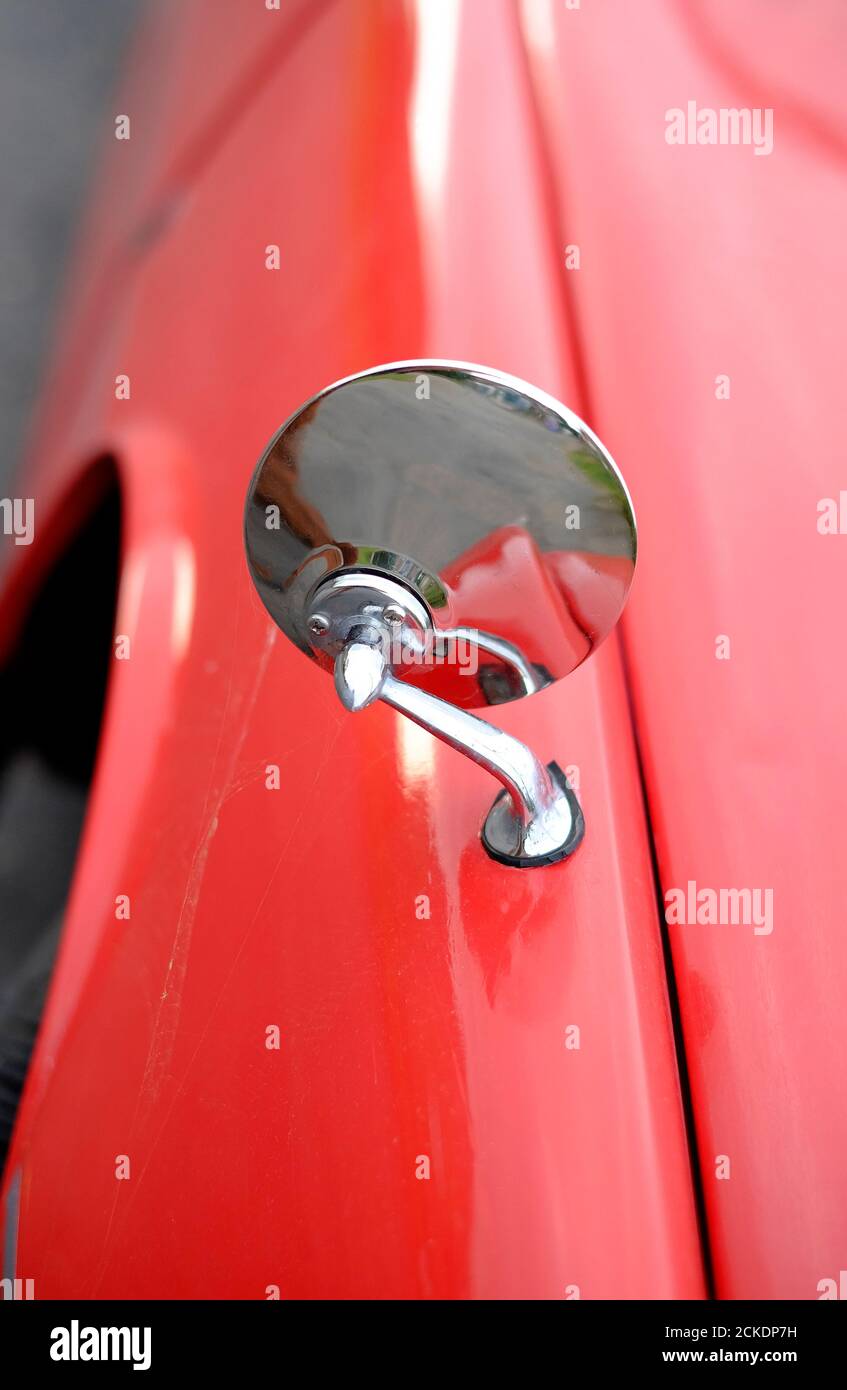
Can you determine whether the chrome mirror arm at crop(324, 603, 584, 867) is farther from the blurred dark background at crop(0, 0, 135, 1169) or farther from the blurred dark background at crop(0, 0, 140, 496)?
the blurred dark background at crop(0, 0, 140, 496)

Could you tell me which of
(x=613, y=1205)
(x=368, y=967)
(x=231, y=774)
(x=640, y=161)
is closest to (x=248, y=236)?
(x=640, y=161)

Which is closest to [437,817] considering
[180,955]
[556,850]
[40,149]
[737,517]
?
[556,850]

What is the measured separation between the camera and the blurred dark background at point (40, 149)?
8.93ft

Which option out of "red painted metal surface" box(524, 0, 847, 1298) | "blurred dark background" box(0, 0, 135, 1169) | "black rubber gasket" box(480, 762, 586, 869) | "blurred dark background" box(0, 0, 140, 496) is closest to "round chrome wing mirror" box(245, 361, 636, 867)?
"black rubber gasket" box(480, 762, 586, 869)

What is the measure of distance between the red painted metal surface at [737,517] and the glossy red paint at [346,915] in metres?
0.05

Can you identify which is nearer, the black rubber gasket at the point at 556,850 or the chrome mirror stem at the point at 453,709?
the chrome mirror stem at the point at 453,709

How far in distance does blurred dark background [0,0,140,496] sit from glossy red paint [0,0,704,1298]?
1.23m

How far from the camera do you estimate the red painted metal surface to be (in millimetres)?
837

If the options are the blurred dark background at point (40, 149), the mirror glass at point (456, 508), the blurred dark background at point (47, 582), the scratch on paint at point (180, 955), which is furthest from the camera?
the blurred dark background at point (40, 149)

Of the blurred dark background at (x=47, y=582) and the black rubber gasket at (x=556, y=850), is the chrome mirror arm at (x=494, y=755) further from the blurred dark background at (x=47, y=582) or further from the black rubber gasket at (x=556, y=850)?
the blurred dark background at (x=47, y=582)

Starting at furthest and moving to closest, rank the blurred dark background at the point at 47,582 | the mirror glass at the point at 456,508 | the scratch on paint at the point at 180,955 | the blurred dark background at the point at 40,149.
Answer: the blurred dark background at the point at 40,149, the blurred dark background at the point at 47,582, the scratch on paint at the point at 180,955, the mirror glass at the point at 456,508

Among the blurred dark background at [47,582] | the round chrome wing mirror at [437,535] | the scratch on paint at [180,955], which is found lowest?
the scratch on paint at [180,955]

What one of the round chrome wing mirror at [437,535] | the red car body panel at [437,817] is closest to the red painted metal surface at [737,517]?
the red car body panel at [437,817]
